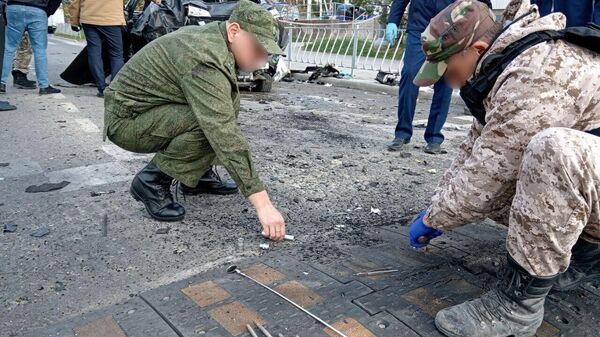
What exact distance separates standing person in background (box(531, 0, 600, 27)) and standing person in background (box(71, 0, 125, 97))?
182 inches

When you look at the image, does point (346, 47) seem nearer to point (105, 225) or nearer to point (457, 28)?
point (105, 225)

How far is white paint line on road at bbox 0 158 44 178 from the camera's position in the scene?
3303 mm

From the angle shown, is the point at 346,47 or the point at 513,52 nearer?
the point at 513,52

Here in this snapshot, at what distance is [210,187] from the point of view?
300 centimetres

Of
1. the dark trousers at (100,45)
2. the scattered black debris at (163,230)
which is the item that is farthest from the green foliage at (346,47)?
the scattered black debris at (163,230)

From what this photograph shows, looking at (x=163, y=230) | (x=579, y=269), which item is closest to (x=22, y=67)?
(x=163, y=230)

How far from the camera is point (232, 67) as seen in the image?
2188 millimetres

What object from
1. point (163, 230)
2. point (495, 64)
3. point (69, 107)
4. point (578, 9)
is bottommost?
point (69, 107)

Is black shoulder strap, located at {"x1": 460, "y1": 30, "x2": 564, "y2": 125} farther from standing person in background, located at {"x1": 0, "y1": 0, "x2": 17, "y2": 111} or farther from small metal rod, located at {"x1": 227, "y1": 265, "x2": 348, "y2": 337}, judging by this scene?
standing person in background, located at {"x1": 0, "y1": 0, "x2": 17, "y2": 111}

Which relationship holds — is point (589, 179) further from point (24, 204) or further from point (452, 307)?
point (24, 204)

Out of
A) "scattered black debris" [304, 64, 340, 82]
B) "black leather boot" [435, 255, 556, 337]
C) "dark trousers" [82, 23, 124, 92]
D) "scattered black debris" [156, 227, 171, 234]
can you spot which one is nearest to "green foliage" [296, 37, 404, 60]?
"scattered black debris" [304, 64, 340, 82]

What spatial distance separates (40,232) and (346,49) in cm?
966

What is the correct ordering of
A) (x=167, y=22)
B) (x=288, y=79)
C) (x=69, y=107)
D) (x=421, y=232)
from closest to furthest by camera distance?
(x=421, y=232) → (x=69, y=107) → (x=167, y=22) → (x=288, y=79)

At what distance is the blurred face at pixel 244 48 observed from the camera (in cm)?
214
